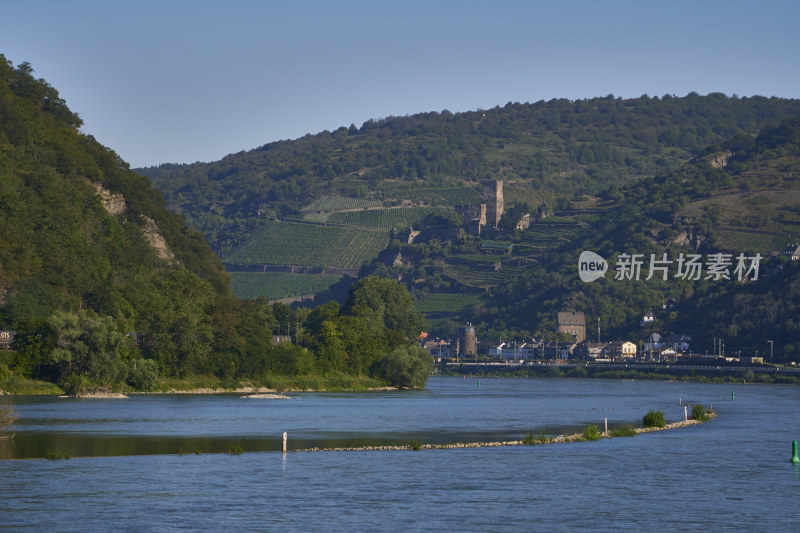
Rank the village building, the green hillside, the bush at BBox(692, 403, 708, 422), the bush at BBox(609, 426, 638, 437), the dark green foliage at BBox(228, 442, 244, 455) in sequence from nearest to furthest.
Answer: the dark green foliage at BBox(228, 442, 244, 455)
the bush at BBox(609, 426, 638, 437)
the bush at BBox(692, 403, 708, 422)
the green hillside
the village building

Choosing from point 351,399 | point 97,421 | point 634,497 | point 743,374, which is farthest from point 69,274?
point 743,374

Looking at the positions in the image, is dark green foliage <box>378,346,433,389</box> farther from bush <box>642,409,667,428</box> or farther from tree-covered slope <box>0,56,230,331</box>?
bush <box>642,409,667,428</box>

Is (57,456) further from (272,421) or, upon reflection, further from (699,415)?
(699,415)

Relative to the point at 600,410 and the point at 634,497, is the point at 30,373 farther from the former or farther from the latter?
the point at 634,497

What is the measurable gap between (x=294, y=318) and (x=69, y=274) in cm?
4563

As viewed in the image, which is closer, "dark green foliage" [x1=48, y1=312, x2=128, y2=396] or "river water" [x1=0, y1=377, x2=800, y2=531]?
"river water" [x1=0, y1=377, x2=800, y2=531]

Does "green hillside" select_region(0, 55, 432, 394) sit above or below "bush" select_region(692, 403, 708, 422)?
above

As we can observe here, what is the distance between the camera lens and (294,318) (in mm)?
145125

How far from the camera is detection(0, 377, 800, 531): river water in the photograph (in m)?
33.1

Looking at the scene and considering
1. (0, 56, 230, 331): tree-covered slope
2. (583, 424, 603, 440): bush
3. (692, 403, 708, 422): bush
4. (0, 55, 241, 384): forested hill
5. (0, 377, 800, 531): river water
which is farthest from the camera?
(0, 56, 230, 331): tree-covered slope

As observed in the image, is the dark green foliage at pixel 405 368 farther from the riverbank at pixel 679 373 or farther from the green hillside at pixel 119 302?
the riverbank at pixel 679 373

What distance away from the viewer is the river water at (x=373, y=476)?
3306cm

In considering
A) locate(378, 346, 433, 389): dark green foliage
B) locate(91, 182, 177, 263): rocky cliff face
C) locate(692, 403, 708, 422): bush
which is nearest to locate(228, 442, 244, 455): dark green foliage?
locate(692, 403, 708, 422): bush

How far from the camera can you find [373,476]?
42000 mm
